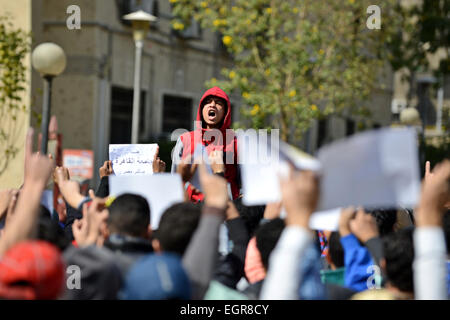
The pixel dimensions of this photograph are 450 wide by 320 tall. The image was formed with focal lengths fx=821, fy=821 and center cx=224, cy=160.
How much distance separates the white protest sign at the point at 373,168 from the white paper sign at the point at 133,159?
2364mm

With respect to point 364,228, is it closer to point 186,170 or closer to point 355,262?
point 355,262

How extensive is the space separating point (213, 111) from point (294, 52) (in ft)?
30.7

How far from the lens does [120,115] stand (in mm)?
17969

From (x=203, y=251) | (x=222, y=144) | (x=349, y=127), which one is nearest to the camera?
(x=203, y=251)

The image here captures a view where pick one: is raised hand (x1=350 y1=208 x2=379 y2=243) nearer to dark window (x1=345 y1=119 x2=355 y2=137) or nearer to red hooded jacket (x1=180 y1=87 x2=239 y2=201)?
red hooded jacket (x1=180 y1=87 x2=239 y2=201)

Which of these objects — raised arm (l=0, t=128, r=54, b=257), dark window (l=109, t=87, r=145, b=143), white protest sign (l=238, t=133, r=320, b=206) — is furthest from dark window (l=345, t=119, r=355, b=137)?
raised arm (l=0, t=128, r=54, b=257)

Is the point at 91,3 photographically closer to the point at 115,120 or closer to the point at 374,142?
the point at 115,120

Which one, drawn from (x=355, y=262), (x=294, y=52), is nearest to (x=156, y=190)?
(x=355, y=262)

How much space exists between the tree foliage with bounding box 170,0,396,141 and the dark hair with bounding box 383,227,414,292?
11311mm

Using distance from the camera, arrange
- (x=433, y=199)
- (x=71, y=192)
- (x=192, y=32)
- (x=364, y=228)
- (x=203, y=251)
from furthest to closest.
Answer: (x=192, y=32) → (x=71, y=192) → (x=364, y=228) → (x=203, y=251) → (x=433, y=199)

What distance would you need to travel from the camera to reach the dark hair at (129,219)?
10.0 ft
